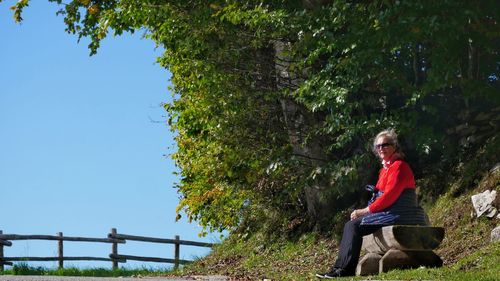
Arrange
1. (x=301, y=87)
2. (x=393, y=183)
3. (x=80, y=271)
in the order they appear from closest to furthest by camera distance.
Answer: (x=393, y=183) < (x=301, y=87) < (x=80, y=271)

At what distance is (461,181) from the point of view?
15.2 m

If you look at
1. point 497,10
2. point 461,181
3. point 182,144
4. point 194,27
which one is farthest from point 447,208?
point 182,144

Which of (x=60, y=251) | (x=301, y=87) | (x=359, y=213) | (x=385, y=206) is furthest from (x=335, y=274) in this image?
(x=60, y=251)

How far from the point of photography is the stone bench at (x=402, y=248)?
33.4 ft

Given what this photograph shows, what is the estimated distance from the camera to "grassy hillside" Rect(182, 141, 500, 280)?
10.4 metres

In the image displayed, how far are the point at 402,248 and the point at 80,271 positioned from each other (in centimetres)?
1501

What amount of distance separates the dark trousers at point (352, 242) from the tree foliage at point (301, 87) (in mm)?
4489

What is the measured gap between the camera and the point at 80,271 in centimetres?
2333

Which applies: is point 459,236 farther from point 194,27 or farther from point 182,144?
point 182,144

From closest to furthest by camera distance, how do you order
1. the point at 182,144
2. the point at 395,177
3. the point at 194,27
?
the point at 395,177
the point at 194,27
the point at 182,144

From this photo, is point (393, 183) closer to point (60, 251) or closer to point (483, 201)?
point (483, 201)

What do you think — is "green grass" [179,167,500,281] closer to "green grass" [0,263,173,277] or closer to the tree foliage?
the tree foliage

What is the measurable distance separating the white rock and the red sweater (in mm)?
4279

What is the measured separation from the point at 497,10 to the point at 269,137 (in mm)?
6464
